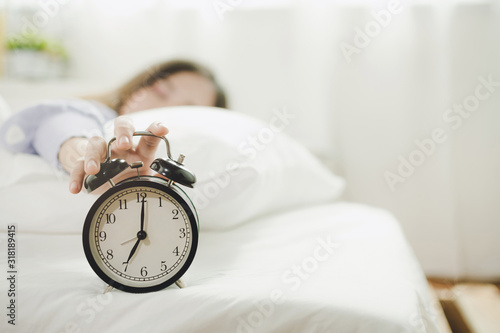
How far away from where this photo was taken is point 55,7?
167cm

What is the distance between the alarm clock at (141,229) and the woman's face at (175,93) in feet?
2.51

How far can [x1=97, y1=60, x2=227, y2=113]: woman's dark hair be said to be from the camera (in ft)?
4.24

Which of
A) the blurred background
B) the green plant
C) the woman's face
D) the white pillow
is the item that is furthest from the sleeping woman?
the green plant

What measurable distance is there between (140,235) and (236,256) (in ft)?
0.65

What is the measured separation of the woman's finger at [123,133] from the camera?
562 millimetres

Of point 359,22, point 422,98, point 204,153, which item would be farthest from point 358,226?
point 359,22

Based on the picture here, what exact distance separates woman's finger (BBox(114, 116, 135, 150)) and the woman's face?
0.72m

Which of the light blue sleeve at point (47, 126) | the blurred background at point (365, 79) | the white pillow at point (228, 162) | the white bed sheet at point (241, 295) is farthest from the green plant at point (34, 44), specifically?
the white bed sheet at point (241, 295)

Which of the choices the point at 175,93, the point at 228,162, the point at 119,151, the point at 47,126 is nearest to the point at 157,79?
the point at 175,93

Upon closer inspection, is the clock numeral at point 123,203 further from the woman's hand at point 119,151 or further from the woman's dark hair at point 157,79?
the woman's dark hair at point 157,79

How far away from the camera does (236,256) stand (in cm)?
69

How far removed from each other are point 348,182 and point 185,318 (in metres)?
1.21

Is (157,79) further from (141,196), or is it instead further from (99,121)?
(141,196)

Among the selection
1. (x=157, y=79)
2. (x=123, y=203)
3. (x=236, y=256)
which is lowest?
(x=236, y=256)
